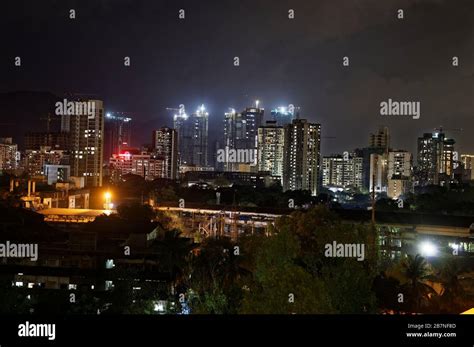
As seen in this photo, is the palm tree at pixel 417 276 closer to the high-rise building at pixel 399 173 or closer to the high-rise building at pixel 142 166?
the high-rise building at pixel 399 173

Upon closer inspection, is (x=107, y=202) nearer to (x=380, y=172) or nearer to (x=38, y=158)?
(x=38, y=158)

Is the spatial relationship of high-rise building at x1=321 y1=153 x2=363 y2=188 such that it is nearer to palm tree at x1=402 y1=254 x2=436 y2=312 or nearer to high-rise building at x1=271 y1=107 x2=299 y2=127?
high-rise building at x1=271 y1=107 x2=299 y2=127

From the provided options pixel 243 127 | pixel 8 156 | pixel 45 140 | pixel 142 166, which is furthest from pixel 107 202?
pixel 243 127

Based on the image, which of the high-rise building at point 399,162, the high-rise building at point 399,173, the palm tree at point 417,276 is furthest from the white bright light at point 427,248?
the high-rise building at point 399,162

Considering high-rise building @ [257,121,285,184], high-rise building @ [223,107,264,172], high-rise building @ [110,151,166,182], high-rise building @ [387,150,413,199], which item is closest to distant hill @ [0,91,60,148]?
high-rise building @ [110,151,166,182]

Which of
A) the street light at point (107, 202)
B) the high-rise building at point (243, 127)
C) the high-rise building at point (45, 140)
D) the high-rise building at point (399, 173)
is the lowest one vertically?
the street light at point (107, 202)

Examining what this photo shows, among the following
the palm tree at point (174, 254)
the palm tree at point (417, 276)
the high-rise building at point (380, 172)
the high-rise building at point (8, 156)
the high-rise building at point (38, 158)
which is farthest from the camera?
the high-rise building at point (380, 172)
